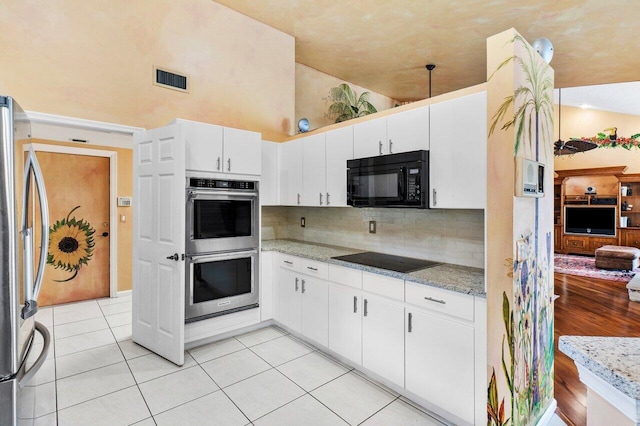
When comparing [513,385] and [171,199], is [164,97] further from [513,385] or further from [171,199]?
[513,385]

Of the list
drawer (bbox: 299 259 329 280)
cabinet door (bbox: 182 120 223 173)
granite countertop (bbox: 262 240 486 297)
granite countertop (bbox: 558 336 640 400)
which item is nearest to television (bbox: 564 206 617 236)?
granite countertop (bbox: 262 240 486 297)

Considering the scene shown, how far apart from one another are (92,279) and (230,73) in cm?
356

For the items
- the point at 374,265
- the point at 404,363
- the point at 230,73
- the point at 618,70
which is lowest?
the point at 404,363

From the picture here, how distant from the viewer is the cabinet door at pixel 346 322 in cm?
262

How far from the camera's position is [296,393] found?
2393 mm

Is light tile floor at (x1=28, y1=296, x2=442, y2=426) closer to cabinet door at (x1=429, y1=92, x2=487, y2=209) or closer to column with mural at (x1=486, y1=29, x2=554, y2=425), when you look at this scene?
column with mural at (x1=486, y1=29, x2=554, y2=425)

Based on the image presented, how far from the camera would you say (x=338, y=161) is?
3189 mm

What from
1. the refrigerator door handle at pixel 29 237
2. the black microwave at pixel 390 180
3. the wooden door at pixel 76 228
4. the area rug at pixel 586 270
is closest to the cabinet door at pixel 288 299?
the black microwave at pixel 390 180

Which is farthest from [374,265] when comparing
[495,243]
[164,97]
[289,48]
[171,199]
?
[289,48]

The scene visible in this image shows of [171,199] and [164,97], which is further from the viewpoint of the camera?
[164,97]

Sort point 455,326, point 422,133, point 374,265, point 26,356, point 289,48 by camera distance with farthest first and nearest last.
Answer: point 289,48 → point 374,265 → point 422,133 → point 455,326 → point 26,356

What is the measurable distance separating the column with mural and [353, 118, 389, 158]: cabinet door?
967mm

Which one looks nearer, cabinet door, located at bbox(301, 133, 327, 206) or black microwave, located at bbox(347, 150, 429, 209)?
black microwave, located at bbox(347, 150, 429, 209)

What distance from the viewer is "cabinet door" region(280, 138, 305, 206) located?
368 centimetres
